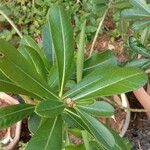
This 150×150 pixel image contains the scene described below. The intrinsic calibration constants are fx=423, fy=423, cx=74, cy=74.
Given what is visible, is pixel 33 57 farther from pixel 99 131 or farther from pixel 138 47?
pixel 138 47

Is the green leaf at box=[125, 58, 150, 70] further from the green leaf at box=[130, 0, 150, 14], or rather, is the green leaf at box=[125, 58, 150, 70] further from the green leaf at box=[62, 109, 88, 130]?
the green leaf at box=[62, 109, 88, 130]

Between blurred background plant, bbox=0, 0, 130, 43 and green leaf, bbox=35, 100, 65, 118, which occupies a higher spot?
green leaf, bbox=35, 100, 65, 118

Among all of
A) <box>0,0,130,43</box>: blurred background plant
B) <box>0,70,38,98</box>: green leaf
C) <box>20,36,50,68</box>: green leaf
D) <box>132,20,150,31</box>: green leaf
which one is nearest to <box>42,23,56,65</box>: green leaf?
<box>20,36,50,68</box>: green leaf

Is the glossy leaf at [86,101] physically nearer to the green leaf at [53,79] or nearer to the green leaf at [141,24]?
the green leaf at [53,79]

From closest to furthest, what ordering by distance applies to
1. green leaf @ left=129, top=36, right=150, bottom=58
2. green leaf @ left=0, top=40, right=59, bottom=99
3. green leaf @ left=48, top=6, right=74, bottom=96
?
1. green leaf @ left=0, top=40, right=59, bottom=99
2. green leaf @ left=48, top=6, right=74, bottom=96
3. green leaf @ left=129, top=36, right=150, bottom=58

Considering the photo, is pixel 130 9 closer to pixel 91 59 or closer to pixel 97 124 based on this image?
pixel 91 59

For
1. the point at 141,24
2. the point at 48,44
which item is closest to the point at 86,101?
the point at 48,44

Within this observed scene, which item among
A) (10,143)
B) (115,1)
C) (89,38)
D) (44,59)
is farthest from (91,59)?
(89,38)
